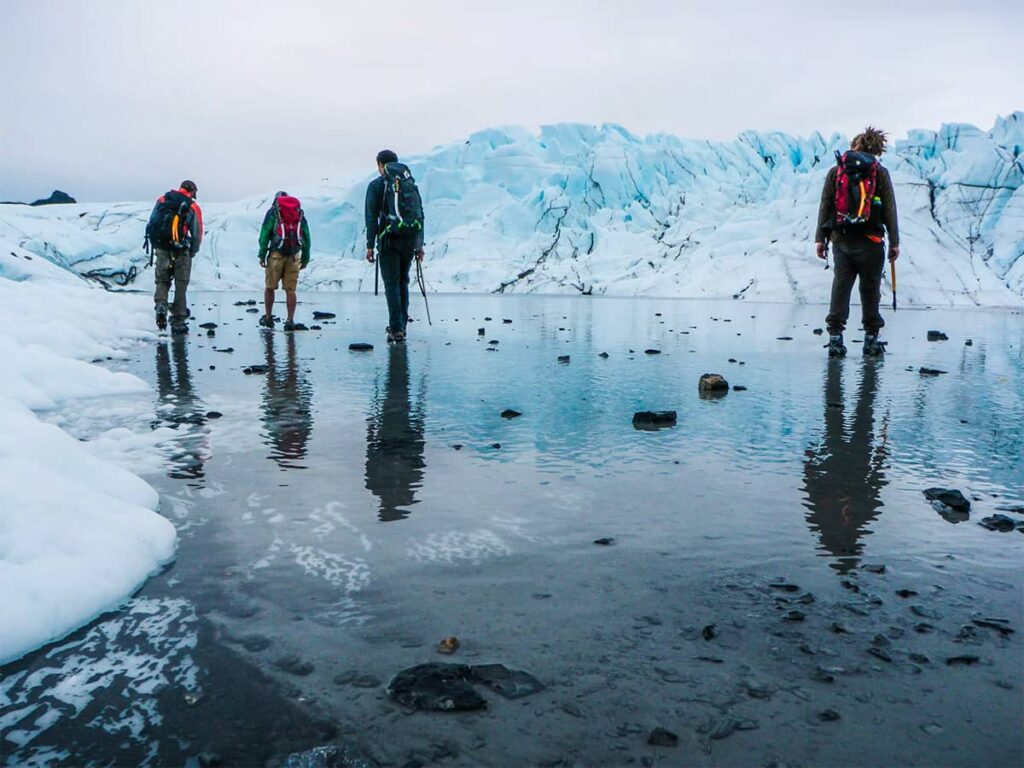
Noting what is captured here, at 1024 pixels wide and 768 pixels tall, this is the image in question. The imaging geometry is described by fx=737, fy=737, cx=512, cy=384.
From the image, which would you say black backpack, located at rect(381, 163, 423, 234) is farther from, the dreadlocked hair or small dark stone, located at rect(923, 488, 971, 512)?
small dark stone, located at rect(923, 488, 971, 512)

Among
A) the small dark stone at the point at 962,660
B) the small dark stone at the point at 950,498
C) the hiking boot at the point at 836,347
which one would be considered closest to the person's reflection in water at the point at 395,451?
the small dark stone at the point at 962,660

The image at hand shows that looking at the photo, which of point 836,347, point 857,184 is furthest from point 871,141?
point 836,347

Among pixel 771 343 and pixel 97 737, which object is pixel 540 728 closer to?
pixel 97 737

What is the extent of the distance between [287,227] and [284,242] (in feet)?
0.74

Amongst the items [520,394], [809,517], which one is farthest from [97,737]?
[520,394]

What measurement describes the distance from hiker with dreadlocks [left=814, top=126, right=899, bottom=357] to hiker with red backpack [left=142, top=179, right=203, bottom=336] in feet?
28.0

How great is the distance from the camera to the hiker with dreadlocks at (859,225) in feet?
26.7

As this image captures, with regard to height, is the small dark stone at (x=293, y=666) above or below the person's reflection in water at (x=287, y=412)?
below

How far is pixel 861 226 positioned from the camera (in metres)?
8.37

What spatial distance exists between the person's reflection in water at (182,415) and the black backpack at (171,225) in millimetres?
3875

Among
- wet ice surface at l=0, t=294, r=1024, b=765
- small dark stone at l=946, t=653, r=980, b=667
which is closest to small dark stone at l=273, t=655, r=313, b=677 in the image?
wet ice surface at l=0, t=294, r=1024, b=765

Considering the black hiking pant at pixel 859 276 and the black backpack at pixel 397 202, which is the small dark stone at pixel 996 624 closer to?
the black hiking pant at pixel 859 276

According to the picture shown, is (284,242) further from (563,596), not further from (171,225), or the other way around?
(563,596)

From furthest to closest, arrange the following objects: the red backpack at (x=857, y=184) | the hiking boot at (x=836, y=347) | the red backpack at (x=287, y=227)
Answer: the red backpack at (x=287, y=227)
the hiking boot at (x=836, y=347)
the red backpack at (x=857, y=184)
